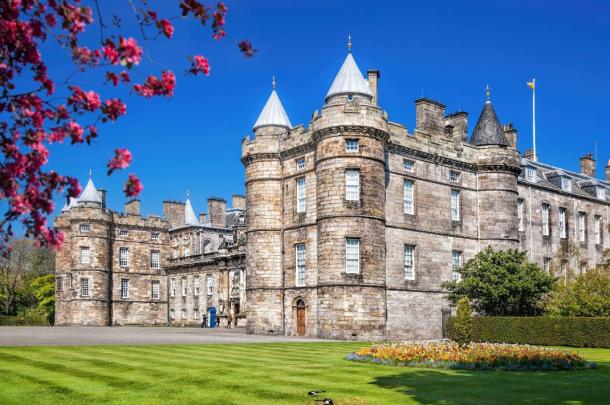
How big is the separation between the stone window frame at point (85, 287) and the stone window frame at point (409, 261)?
108 feet

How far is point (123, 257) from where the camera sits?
6550 cm

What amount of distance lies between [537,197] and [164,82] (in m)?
46.5

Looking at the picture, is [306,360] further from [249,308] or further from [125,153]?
[249,308]

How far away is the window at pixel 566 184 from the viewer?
5304 cm

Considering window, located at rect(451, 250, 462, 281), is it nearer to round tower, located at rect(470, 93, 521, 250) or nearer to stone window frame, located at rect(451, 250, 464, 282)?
stone window frame, located at rect(451, 250, 464, 282)

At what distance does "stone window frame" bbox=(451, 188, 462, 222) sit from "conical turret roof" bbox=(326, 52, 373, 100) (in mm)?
8470

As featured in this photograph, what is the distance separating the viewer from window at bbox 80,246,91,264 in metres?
62.1

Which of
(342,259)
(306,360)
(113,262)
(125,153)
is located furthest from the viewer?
(113,262)

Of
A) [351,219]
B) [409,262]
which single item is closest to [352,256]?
[351,219]

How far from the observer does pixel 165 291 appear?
67.7 m

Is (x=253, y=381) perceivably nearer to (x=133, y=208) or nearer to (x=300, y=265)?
(x=300, y=265)

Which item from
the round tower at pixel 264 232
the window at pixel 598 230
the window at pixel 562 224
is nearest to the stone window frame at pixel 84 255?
the round tower at pixel 264 232

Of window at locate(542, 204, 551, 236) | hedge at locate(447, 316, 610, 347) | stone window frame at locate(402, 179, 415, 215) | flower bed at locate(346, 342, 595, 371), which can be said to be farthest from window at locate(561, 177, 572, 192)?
flower bed at locate(346, 342, 595, 371)

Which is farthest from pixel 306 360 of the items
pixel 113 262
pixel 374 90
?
pixel 113 262
